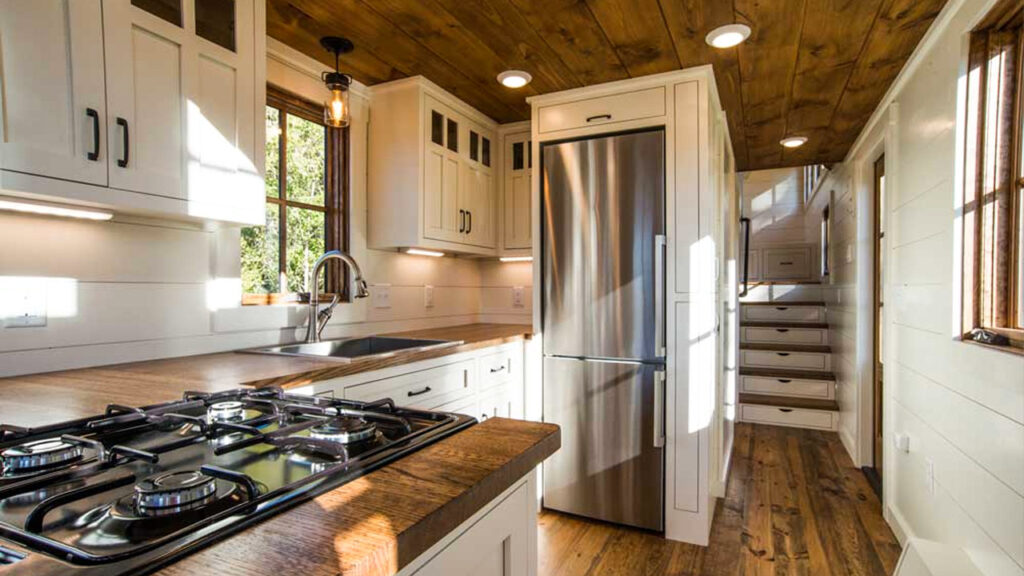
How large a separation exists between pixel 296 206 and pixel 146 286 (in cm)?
79

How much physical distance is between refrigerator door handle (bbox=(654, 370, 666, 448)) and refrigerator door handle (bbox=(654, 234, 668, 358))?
0.10 m

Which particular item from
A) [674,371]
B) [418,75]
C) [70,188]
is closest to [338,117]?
[418,75]

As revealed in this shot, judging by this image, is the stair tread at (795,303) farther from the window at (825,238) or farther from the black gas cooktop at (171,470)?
the black gas cooktop at (171,470)

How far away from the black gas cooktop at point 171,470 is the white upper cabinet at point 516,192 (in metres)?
2.32

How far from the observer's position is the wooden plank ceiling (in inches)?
75.7

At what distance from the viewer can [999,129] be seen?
157 cm

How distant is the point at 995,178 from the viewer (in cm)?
158

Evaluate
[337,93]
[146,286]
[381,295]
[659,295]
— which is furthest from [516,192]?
[146,286]

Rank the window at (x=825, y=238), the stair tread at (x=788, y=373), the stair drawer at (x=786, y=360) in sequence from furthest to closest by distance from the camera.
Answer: the window at (x=825, y=238), the stair drawer at (x=786, y=360), the stair tread at (x=788, y=373)

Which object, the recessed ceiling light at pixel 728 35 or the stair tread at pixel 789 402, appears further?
the stair tread at pixel 789 402

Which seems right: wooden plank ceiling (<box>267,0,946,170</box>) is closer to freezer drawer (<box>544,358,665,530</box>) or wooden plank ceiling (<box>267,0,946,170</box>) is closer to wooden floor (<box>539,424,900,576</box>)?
freezer drawer (<box>544,358,665,530</box>)

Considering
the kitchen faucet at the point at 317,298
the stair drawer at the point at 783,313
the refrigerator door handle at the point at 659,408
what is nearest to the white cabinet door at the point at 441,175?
the kitchen faucet at the point at 317,298

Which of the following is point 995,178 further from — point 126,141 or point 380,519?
point 126,141

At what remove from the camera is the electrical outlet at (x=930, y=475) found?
2.02 meters
